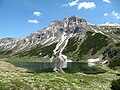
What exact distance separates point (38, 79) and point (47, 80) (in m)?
2.26

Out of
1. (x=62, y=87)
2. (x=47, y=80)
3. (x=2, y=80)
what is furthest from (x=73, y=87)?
(x=2, y=80)

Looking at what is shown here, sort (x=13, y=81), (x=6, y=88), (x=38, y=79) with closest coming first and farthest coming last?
1. (x=6, y=88)
2. (x=13, y=81)
3. (x=38, y=79)

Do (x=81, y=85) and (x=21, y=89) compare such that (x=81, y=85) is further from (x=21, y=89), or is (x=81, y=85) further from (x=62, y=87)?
(x=21, y=89)

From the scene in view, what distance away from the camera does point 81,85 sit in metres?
62.2

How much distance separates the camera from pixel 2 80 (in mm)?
58438

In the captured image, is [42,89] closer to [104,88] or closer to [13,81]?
[13,81]

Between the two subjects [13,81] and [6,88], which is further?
[13,81]

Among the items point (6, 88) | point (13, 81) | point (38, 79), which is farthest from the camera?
point (38, 79)

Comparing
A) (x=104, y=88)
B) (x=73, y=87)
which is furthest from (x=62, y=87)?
(x=104, y=88)

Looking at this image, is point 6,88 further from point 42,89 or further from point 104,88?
point 104,88

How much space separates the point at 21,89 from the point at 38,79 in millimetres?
9340

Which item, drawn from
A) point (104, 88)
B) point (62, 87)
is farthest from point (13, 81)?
point (104, 88)

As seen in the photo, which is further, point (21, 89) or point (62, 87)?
point (62, 87)

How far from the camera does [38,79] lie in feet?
203
